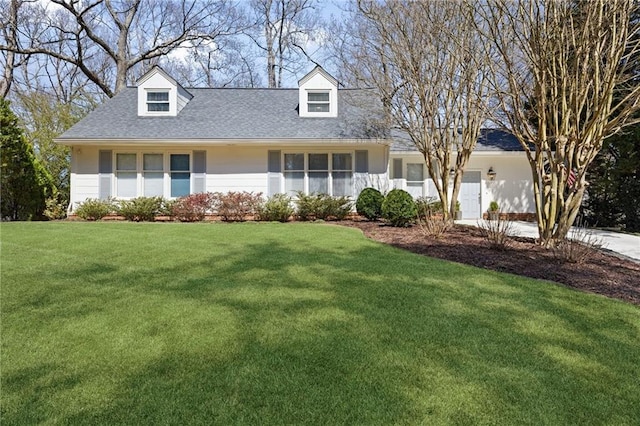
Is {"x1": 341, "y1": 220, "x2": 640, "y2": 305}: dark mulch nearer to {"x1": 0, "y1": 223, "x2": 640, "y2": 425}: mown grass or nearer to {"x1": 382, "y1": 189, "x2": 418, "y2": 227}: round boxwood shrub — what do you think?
{"x1": 0, "y1": 223, "x2": 640, "y2": 425}: mown grass

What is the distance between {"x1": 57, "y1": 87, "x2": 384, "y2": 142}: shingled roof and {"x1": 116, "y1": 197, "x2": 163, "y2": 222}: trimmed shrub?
85.5 inches

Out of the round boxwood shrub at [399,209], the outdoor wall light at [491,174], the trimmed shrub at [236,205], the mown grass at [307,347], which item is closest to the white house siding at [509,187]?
the outdoor wall light at [491,174]

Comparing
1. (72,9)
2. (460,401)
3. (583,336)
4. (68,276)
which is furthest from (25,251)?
(72,9)

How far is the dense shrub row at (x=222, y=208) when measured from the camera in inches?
481

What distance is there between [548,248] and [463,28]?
561cm

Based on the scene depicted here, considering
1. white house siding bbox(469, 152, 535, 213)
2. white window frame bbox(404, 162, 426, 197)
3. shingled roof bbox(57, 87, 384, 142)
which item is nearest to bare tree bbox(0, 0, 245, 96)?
shingled roof bbox(57, 87, 384, 142)

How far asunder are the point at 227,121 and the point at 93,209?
17.6 ft

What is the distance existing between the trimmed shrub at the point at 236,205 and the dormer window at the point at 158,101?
14.4 feet

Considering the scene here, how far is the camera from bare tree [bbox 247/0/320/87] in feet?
80.3

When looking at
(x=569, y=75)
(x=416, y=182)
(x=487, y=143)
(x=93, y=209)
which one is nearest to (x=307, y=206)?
(x=416, y=182)

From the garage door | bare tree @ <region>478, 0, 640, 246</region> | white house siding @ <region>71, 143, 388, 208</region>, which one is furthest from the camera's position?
the garage door

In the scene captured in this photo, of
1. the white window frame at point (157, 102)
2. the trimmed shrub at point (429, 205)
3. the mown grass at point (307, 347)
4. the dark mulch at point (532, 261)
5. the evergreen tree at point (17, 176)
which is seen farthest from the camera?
the white window frame at point (157, 102)

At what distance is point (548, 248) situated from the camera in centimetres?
727

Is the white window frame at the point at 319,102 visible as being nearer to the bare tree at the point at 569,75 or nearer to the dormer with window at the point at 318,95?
the dormer with window at the point at 318,95
